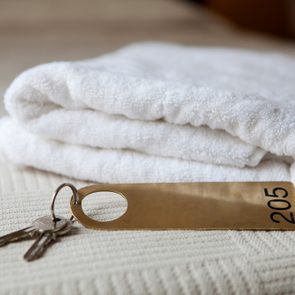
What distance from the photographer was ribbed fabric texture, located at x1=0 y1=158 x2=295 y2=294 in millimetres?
350

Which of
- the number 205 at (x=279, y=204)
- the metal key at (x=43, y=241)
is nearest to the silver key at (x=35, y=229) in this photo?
the metal key at (x=43, y=241)

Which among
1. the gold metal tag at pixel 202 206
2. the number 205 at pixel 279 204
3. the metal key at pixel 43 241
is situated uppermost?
the metal key at pixel 43 241

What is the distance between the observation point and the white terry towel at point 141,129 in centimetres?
47

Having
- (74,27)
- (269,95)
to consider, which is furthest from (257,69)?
(74,27)

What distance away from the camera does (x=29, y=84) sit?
1.69 feet

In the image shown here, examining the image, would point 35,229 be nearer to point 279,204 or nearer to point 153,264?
point 153,264

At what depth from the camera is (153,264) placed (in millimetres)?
370

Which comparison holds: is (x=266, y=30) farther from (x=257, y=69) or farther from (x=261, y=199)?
(x=261, y=199)

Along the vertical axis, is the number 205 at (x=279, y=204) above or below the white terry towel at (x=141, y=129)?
below

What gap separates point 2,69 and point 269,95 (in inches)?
22.1

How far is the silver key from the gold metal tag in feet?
0.07

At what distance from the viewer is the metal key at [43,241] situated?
0.38m

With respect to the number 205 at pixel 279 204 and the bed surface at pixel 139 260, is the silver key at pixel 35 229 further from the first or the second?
the number 205 at pixel 279 204

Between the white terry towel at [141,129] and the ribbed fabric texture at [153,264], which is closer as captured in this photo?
the ribbed fabric texture at [153,264]
